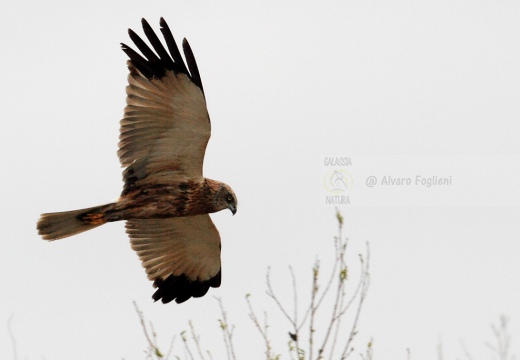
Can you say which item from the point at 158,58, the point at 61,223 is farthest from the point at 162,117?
the point at 61,223

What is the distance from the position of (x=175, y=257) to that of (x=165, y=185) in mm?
1339

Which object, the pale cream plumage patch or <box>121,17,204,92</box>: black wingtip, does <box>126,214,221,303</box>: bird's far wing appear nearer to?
the pale cream plumage patch

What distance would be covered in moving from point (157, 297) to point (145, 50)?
314 cm

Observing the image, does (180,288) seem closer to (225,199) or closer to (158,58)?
(225,199)

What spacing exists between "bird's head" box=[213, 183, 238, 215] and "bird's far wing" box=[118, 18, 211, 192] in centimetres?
31

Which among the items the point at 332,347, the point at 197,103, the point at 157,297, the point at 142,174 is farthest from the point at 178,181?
the point at 332,347

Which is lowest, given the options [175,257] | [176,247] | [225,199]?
[175,257]

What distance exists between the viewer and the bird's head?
31.2ft

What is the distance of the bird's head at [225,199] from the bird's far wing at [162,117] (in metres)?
0.31

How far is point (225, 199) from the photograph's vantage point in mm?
9508

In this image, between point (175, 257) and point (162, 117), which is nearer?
point (162, 117)

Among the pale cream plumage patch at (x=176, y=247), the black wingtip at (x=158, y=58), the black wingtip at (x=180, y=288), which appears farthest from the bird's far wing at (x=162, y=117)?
the black wingtip at (x=180, y=288)

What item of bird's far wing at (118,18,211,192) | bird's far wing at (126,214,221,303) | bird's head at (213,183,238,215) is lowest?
bird's far wing at (126,214,221,303)

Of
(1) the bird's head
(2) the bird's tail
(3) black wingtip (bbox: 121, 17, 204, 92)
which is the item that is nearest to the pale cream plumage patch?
(1) the bird's head
